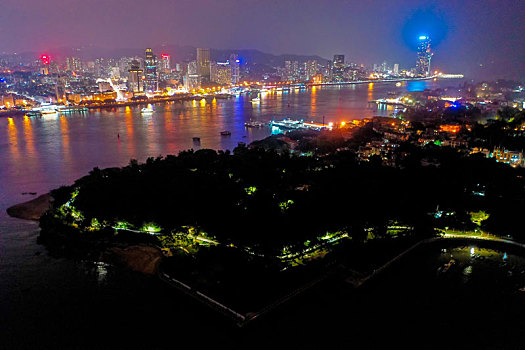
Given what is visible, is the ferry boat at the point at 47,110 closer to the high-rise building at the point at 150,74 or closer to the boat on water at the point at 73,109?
the boat on water at the point at 73,109

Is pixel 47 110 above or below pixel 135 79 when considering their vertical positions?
below

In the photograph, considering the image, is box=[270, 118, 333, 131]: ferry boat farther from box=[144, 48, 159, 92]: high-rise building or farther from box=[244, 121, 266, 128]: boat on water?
box=[144, 48, 159, 92]: high-rise building

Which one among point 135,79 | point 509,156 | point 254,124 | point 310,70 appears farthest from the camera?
point 310,70

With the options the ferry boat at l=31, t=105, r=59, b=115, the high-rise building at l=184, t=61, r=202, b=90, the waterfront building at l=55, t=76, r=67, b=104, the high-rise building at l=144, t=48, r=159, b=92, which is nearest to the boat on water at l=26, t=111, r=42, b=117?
the ferry boat at l=31, t=105, r=59, b=115

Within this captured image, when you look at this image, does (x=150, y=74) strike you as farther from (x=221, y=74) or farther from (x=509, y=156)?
(x=509, y=156)

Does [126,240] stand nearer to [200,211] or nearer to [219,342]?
[200,211]

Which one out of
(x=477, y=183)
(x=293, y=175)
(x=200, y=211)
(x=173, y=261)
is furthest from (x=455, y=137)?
(x=173, y=261)

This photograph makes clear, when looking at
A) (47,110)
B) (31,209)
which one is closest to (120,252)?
(31,209)
